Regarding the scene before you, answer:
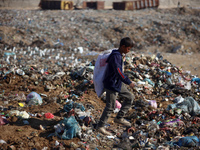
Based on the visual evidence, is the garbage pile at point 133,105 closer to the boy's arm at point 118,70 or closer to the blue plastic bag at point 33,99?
the blue plastic bag at point 33,99

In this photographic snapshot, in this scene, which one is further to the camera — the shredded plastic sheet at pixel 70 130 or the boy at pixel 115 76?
the shredded plastic sheet at pixel 70 130

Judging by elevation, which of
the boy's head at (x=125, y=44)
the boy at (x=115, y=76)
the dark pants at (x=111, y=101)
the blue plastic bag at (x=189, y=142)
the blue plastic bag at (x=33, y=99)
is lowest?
the blue plastic bag at (x=189, y=142)

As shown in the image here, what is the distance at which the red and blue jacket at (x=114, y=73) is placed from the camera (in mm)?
2852

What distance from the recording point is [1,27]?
38.3ft

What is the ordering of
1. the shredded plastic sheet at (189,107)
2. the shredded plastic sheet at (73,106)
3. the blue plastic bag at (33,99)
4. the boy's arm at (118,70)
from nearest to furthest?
1. the boy's arm at (118,70)
2. the shredded plastic sheet at (73,106)
3. the shredded plastic sheet at (189,107)
4. the blue plastic bag at (33,99)

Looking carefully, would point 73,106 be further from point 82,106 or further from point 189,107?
point 189,107

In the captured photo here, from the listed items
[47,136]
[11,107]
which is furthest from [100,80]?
[11,107]

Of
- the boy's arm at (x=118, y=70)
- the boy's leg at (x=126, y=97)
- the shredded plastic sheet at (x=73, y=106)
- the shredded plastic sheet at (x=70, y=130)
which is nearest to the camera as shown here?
the boy's arm at (x=118, y=70)

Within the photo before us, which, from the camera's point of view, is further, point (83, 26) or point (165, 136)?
point (83, 26)

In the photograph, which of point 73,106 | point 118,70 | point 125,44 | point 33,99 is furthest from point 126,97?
point 33,99

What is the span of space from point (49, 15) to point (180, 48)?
29.9 ft

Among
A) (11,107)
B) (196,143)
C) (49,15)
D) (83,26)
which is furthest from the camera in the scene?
(49,15)

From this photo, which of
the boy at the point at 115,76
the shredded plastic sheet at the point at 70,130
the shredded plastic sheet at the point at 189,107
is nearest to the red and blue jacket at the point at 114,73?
the boy at the point at 115,76

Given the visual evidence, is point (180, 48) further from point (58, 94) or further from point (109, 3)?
point (109, 3)
